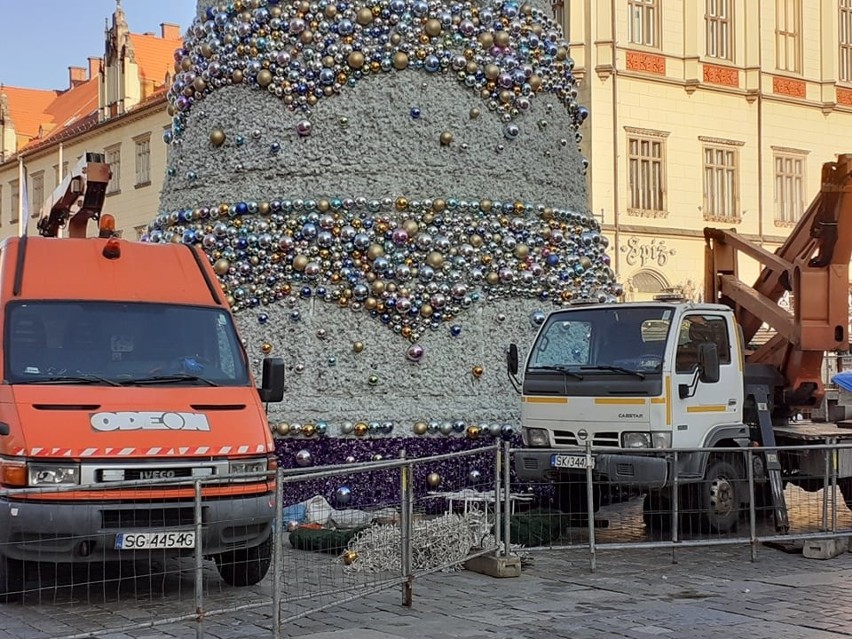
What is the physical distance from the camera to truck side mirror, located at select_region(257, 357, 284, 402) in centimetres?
1034

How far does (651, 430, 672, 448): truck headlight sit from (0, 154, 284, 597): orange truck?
12.5ft

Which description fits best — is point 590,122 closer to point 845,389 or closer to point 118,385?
point 845,389

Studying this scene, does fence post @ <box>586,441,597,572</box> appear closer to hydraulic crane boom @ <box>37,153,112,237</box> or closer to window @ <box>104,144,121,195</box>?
hydraulic crane boom @ <box>37,153,112,237</box>

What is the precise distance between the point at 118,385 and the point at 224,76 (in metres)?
6.30

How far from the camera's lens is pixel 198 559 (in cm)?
797

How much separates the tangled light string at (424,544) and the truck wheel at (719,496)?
2637mm

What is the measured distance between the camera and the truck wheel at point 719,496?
40.2 ft

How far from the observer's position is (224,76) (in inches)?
585

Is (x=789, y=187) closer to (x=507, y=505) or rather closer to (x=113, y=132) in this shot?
(x=113, y=132)

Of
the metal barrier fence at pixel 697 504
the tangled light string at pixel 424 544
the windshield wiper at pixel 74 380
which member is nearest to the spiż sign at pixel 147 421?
the windshield wiper at pixel 74 380

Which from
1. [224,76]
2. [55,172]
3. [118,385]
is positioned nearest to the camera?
[118,385]

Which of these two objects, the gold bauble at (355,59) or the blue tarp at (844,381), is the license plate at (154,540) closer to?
the gold bauble at (355,59)

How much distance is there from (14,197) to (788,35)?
121 feet

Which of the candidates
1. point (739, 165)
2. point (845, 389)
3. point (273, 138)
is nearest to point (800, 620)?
point (845, 389)
